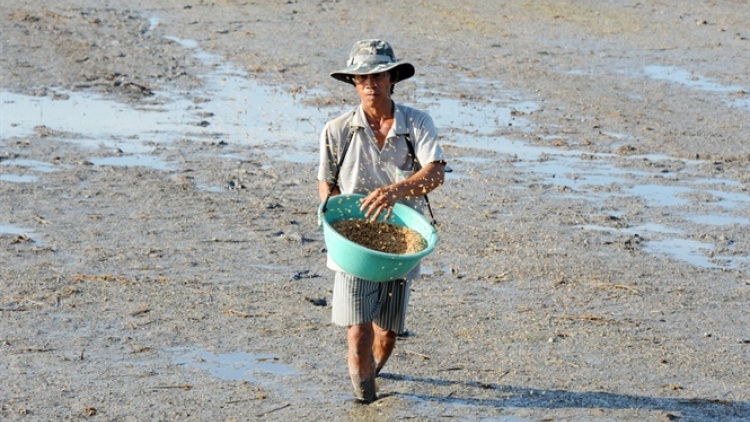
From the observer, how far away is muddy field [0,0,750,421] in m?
5.58

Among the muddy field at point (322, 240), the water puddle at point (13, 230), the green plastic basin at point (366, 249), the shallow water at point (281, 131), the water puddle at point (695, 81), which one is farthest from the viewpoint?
the water puddle at point (695, 81)

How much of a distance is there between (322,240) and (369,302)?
273 cm

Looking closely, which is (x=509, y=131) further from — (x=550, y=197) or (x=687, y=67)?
(x=687, y=67)

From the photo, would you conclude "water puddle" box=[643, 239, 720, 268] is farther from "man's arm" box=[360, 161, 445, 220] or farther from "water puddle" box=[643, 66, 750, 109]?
"water puddle" box=[643, 66, 750, 109]

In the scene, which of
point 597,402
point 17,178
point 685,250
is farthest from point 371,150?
point 17,178

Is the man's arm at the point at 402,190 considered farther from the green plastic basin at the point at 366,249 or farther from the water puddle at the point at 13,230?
the water puddle at the point at 13,230

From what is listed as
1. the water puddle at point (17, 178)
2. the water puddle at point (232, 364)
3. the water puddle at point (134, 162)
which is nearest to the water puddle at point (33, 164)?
the water puddle at point (17, 178)

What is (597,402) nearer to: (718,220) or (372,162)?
(372,162)

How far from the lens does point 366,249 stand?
4656 millimetres

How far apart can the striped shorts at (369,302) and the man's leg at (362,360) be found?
0.16 ft

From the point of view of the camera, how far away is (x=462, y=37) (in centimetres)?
1579

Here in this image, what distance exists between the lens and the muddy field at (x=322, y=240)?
18.3 feet

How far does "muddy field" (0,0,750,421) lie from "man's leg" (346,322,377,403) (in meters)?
0.11

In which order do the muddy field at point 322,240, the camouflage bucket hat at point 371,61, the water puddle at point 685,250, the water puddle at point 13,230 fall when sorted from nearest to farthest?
1. the camouflage bucket hat at point 371,61
2. the muddy field at point 322,240
3. the water puddle at point 685,250
4. the water puddle at point 13,230
